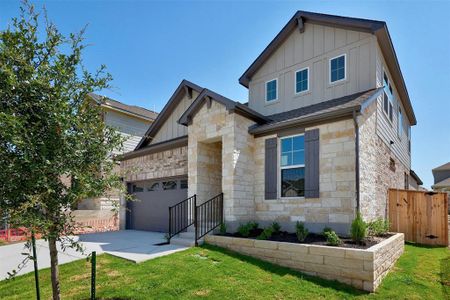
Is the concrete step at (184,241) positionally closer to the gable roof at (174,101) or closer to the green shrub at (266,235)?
the green shrub at (266,235)

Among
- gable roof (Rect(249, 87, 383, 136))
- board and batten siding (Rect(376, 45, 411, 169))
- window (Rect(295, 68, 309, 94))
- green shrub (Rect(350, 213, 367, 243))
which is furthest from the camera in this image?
window (Rect(295, 68, 309, 94))

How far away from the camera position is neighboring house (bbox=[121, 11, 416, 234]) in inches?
282

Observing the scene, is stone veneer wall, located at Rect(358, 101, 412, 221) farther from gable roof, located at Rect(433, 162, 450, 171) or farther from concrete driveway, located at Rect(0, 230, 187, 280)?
gable roof, located at Rect(433, 162, 450, 171)

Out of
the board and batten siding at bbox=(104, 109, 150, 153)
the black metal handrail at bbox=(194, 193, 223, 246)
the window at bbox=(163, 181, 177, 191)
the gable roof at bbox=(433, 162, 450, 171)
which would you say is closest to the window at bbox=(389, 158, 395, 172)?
the black metal handrail at bbox=(194, 193, 223, 246)

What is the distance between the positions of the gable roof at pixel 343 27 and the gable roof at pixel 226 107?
299 cm

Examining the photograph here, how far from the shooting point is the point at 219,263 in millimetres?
6008

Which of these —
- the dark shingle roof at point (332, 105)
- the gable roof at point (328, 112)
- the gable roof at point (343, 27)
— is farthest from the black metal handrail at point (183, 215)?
the gable roof at point (343, 27)

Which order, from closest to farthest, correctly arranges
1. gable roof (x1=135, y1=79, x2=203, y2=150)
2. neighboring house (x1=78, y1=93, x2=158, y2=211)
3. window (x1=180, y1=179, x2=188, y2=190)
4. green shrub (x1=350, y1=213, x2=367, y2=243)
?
green shrub (x1=350, y1=213, x2=367, y2=243), window (x1=180, y1=179, x2=188, y2=190), gable roof (x1=135, y1=79, x2=203, y2=150), neighboring house (x1=78, y1=93, x2=158, y2=211)

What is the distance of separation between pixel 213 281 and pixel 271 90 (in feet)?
24.9

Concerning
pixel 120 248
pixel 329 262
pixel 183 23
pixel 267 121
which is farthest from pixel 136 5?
pixel 329 262

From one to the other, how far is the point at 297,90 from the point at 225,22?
3.37 meters

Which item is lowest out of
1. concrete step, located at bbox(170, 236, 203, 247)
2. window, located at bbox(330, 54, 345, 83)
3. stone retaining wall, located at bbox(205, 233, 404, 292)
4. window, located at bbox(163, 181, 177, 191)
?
concrete step, located at bbox(170, 236, 203, 247)

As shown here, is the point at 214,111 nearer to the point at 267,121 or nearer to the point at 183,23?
the point at 267,121

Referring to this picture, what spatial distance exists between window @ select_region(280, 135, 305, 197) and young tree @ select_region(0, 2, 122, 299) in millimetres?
5368
